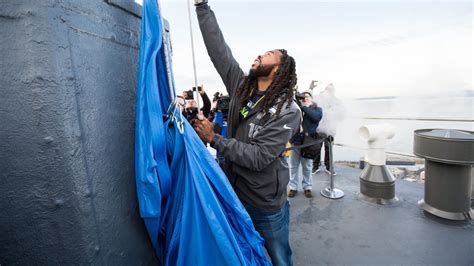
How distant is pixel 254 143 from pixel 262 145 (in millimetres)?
65

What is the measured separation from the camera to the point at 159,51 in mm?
1091

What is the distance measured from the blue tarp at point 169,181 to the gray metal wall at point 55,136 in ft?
0.43

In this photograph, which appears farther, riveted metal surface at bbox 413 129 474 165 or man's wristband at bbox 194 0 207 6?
riveted metal surface at bbox 413 129 474 165

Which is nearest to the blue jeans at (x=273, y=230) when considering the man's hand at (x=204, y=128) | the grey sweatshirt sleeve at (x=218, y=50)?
the man's hand at (x=204, y=128)

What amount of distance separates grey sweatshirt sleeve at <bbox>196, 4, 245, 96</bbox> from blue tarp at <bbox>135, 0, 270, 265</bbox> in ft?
2.35

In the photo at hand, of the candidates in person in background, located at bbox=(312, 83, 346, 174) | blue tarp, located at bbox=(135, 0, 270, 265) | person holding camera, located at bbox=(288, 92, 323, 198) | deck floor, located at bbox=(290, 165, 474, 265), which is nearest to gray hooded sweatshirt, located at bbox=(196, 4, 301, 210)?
blue tarp, located at bbox=(135, 0, 270, 265)

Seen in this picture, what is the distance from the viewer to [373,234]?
2996 millimetres

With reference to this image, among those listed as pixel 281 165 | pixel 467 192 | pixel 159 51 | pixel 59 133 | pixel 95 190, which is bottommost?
pixel 467 192

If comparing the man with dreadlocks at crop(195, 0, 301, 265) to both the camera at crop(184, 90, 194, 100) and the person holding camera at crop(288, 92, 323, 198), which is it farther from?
the person holding camera at crop(288, 92, 323, 198)

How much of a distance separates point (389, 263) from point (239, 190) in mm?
1861

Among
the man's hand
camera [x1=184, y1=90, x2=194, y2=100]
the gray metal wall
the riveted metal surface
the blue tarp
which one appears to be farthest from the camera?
the riveted metal surface

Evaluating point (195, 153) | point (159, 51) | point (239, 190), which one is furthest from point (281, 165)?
point (159, 51)

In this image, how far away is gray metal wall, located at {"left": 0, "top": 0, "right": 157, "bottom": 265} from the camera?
0.75 m

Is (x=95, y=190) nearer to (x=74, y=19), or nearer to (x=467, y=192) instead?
(x=74, y=19)
